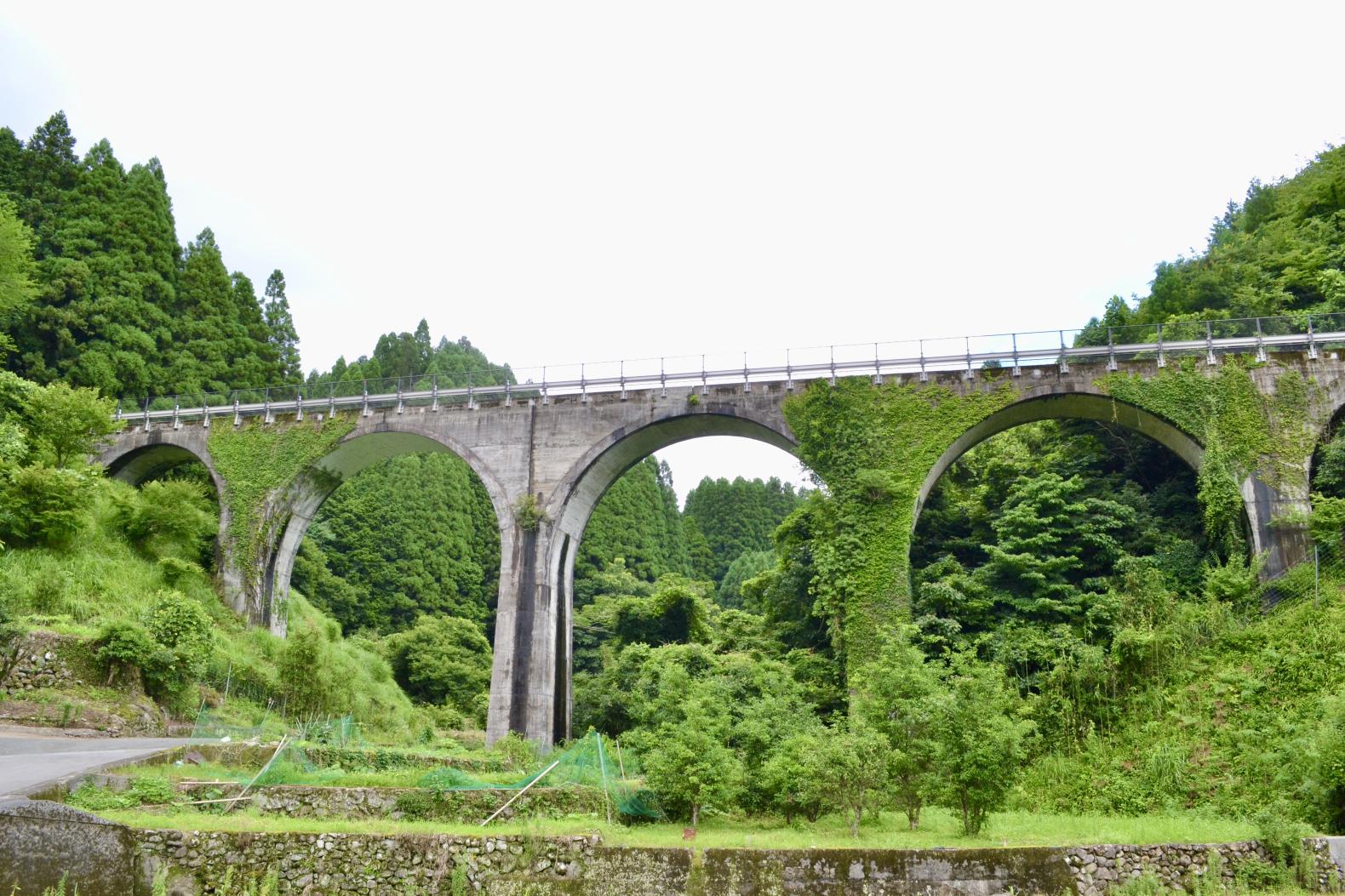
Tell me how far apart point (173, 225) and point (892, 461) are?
95.6 feet

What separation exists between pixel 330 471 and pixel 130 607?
6733 millimetres

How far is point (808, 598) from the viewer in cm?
2412

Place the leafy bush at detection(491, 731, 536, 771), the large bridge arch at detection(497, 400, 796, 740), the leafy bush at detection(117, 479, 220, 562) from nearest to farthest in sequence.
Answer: the leafy bush at detection(491, 731, 536, 771)
the large bridge arch at detection(497, 400, 796, 740)
the leafy bush at detection(117, 479, 220, 562)

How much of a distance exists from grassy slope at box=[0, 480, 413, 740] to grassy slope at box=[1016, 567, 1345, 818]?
15524mm

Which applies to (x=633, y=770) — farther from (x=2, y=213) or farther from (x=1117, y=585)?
(x=2, y=213)

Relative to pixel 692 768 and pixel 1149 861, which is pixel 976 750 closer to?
pixel 1149 861

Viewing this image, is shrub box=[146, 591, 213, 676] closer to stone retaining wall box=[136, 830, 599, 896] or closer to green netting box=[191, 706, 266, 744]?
green netting box=[191, 706, 266, 744]

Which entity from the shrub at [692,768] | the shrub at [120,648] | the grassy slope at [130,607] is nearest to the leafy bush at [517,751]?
the grassy slope at [130,607]

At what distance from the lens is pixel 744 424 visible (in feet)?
81.0

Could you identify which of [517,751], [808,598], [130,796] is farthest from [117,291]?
[130,796]

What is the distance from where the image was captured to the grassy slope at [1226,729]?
1353cm

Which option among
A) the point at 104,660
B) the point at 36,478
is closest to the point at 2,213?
the point at 36,478

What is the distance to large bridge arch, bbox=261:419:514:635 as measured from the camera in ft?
86.6

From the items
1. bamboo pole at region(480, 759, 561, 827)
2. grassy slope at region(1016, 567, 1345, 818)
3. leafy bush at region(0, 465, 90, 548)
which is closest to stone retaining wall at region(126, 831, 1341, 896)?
bamboo pole at region(480, 759, 561, 827)
